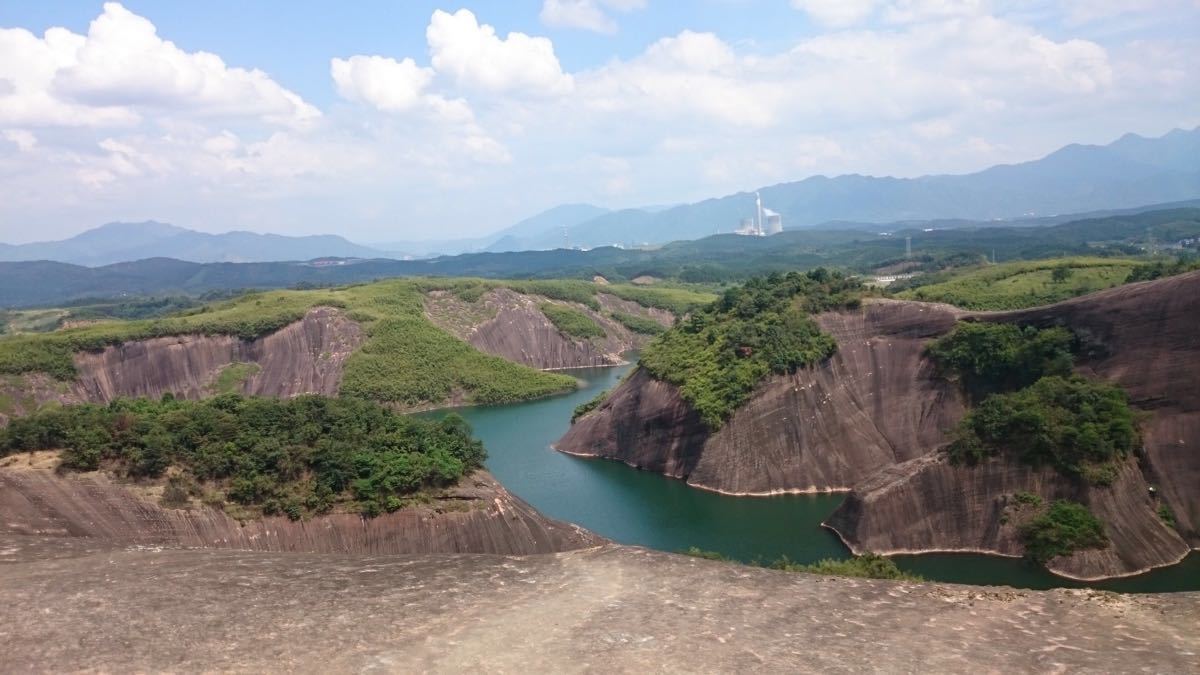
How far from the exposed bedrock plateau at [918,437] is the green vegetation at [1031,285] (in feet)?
29.5

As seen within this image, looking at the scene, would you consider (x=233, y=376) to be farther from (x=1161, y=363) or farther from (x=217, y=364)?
(x=1161, y=363)

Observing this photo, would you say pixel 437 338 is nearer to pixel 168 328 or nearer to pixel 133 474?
pixel 168 328

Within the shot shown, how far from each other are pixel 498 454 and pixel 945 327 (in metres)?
28.2

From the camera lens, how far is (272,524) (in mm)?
25781

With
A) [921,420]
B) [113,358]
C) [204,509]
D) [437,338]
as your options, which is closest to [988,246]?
[437,338]

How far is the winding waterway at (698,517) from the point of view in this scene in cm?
2909

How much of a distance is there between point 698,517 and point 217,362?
53.3 m

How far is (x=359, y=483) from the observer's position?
89.1 ft

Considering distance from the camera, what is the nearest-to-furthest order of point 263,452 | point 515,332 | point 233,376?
point 263,452
point 233,376
point 515,332

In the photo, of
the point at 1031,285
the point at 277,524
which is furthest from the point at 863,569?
the point at 1031,285

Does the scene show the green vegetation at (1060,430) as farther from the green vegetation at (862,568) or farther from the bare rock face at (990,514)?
the green vegetation at (862,568)

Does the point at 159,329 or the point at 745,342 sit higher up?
the point at 159,329

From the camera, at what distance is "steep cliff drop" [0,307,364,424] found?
225ft

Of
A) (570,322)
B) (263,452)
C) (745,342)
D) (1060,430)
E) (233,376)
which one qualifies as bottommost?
(233,376)
